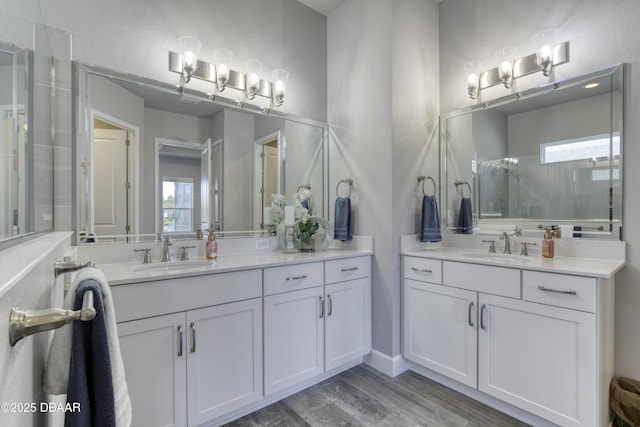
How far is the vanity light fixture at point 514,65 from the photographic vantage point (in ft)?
6.53

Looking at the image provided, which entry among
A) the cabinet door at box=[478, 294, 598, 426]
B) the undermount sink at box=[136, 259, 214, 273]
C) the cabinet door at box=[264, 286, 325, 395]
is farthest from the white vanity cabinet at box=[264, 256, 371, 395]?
the cabinet door at box=[478, 294, 598, 426]

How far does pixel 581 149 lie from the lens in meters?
1.92

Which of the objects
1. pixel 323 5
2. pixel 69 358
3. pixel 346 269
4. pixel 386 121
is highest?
pixel 323 5

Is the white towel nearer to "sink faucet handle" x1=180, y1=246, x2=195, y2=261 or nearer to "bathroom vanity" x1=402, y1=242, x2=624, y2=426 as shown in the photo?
"sink faucet handle" x1=180, y1=246, x2=195, y2=261

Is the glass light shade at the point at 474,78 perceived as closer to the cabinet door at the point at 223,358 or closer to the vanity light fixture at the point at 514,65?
the vanity light fixture at the point at 514,65

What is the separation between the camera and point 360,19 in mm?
2492

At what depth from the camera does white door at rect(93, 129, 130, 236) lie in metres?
1.70

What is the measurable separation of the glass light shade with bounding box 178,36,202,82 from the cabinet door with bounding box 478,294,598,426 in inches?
90.4

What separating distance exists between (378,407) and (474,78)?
2.43m

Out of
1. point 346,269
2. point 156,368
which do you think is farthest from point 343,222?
point 156,368

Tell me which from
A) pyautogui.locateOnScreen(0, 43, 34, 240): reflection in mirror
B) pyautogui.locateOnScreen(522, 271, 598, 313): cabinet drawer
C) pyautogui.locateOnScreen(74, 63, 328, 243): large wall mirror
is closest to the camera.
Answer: pyautogui.locateOnScreen(0, 43, 34, 240): reflection in mirror

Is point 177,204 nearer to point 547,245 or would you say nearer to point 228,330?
point 228,330

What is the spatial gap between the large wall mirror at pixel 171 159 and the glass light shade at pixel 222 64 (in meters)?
0.12

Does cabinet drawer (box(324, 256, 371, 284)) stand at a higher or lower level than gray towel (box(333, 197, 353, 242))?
lower
